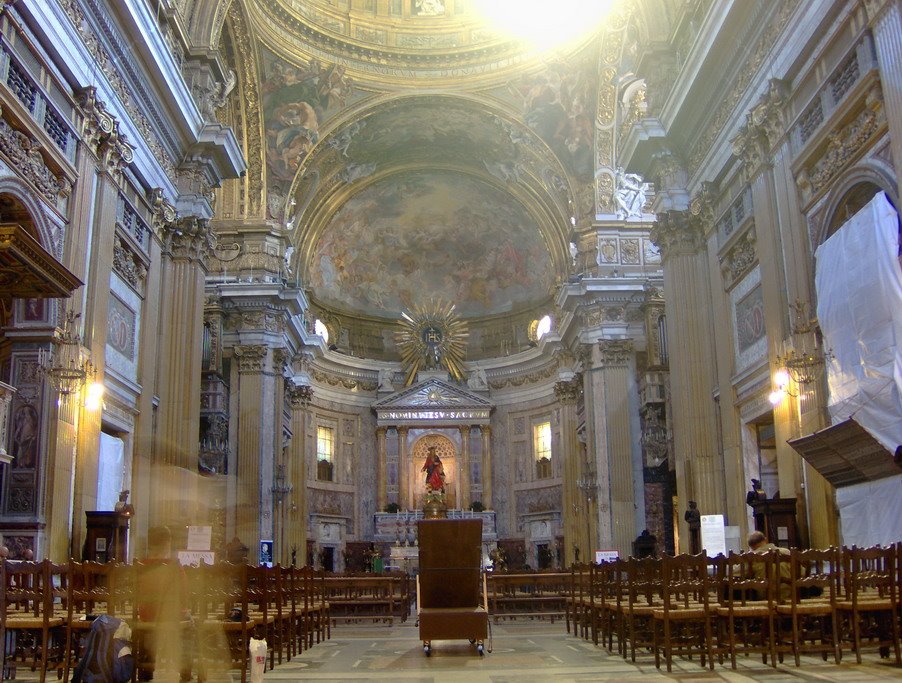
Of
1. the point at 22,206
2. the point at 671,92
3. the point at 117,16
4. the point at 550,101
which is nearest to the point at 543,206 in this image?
the point at 550,101

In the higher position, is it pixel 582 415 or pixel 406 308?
pixel 406 308

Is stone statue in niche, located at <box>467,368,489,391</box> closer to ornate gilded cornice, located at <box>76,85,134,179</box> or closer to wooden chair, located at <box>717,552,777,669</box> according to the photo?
ornate gilded cornice, located at <box>76,85,134,179</box>

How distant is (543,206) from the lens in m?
30.7

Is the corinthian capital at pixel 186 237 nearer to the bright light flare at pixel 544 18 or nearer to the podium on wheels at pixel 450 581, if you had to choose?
the podium on wheels at pixel 450 581

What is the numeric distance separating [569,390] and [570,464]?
8.09 ft

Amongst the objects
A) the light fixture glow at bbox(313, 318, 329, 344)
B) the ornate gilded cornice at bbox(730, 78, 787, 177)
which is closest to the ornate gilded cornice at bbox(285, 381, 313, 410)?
the light fixture glow at bbox(313, 318, 329, 344)

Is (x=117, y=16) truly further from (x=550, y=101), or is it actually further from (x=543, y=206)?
(x=543, y=206)

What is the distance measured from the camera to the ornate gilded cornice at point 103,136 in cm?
1280

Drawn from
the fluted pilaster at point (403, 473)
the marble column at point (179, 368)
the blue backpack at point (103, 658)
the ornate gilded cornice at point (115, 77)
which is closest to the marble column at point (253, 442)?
the marble column at point (179, 368)

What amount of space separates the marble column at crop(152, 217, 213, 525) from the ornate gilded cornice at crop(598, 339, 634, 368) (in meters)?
12.8

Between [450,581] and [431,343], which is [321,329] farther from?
[450,581]

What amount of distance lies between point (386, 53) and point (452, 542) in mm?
21582

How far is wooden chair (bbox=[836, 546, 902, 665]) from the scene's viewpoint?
7.71 m

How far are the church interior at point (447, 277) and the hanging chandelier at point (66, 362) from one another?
62 millimetres
